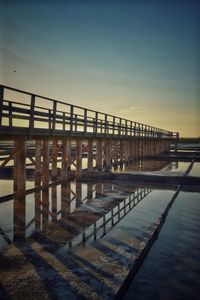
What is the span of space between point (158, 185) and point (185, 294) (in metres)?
9.05

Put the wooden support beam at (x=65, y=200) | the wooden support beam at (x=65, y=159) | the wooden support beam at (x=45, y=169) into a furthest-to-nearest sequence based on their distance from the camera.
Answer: the wooden support beam at (x=65, y=159)
the wooden support beam at (x=45, y=169)
the wooden support beam at (x=65, y=200)

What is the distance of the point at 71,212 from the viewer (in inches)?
302

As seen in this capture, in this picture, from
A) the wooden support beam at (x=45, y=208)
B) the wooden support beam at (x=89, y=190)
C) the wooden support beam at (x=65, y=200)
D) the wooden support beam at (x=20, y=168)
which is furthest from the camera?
the wooden support beam at (x=89, y=190)

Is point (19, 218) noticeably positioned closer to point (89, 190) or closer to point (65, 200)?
point (65, 200)

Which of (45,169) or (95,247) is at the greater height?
(45,169)

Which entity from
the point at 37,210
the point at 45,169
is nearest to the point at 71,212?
the point at 37,210

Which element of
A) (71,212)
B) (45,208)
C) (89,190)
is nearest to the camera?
(71,212)

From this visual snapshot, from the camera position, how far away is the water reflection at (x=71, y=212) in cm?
578

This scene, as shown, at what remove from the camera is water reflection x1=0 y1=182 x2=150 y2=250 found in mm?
5781

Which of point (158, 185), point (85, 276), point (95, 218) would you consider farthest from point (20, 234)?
point (158, 185)

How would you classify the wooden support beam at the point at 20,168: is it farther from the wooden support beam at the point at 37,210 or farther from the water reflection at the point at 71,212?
the wooden support beam at the point at 37,210

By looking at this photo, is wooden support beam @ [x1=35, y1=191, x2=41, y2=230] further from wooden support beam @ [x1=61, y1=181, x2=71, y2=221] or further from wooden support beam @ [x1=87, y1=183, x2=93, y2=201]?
wooden support beam @ [x1=87, y1=183, x2=93, y2=201]

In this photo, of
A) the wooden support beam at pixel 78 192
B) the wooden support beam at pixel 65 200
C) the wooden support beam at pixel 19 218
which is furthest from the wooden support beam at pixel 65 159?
the wooden support beam at pixel 19 218

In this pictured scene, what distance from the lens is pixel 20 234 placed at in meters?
5.84
